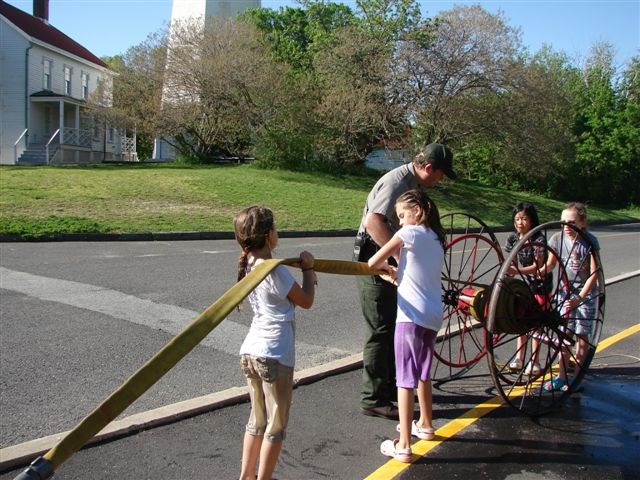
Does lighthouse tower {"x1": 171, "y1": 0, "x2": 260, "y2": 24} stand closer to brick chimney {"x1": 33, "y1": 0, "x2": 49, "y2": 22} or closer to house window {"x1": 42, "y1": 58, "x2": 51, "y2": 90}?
house window {"x1": 42, "y1": 58, "x2": 51, "y2": 90}

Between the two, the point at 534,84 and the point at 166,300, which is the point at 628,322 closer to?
the point at 166,300

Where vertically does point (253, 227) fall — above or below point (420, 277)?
above

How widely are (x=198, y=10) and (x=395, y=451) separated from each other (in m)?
40.8

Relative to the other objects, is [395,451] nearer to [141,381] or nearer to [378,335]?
[378,335]

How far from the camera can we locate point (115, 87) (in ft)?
113

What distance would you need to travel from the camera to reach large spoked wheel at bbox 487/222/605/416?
4523mm

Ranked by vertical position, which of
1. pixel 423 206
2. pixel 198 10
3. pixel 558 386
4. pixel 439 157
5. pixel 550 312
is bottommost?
pixel 558 386

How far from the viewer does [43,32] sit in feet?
130

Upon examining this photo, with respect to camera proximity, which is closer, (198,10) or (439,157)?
(439,157)

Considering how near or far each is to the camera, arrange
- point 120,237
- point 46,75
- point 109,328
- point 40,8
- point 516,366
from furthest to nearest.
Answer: point 40,8
point 46,75
point 120,237
point 109,328
point 516,366

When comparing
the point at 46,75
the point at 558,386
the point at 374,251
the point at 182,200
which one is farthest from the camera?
the point at 46,75

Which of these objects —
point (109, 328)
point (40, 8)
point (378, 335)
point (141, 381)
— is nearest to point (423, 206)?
point (378, 335)

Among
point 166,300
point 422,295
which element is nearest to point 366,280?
point 422,295

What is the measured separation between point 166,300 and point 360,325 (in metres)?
2.56
